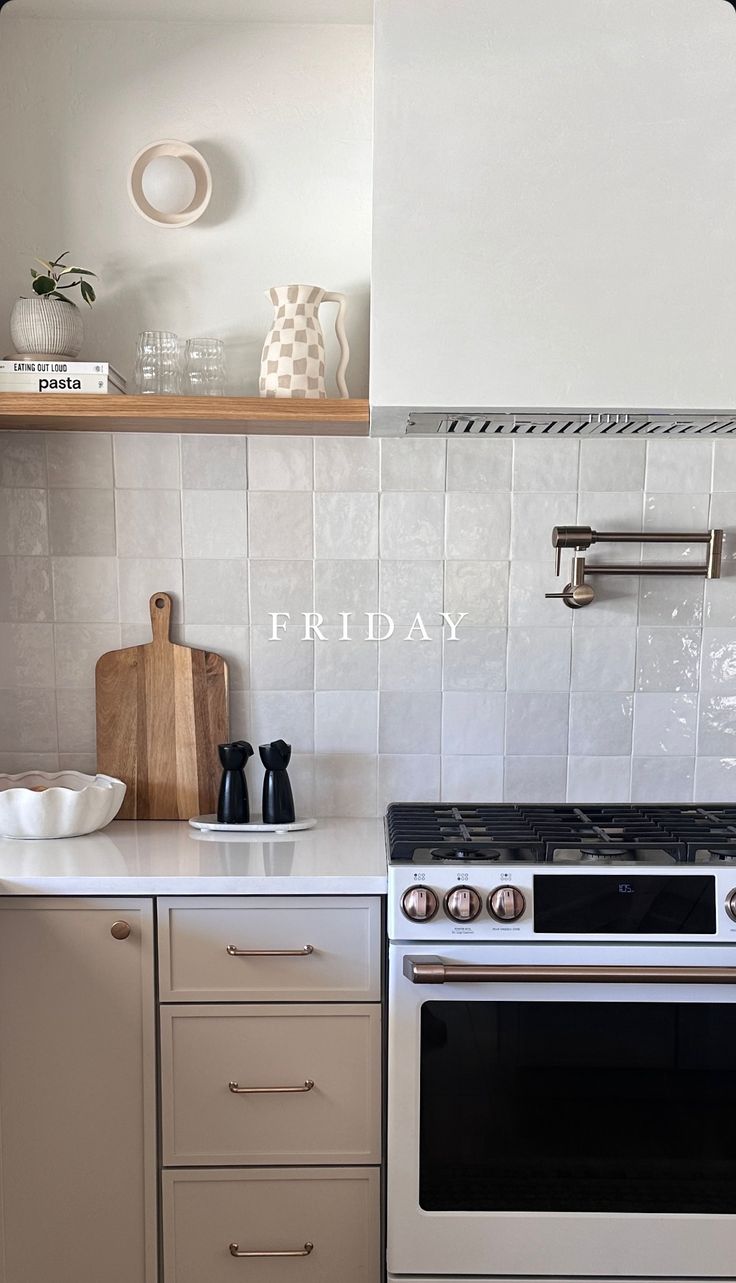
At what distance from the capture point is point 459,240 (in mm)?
1696

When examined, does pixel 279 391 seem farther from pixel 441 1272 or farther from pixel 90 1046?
pixel 441 1272

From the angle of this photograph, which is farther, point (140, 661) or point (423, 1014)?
point (140, 661)

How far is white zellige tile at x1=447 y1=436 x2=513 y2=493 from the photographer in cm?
214

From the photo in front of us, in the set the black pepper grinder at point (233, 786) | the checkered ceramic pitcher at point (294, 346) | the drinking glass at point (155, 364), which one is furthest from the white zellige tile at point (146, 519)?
the black pepper grinder at point (233, 786)

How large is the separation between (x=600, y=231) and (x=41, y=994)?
1.60 m

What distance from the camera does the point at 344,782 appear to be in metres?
2.19

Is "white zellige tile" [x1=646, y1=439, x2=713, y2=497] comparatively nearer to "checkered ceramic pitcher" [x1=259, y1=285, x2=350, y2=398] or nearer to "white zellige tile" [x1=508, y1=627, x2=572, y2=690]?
"white zellige tile" [x1=508, y1=627, x2=572, y2=690]

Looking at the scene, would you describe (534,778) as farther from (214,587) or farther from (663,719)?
(214,587)

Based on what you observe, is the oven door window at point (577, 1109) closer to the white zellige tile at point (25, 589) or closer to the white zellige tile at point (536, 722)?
the white zellige tile at point (536, 722)

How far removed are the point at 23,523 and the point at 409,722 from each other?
0.92 metres

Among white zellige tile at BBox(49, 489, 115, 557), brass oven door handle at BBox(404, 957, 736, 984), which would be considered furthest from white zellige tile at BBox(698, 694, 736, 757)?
white zellige tile at BBox(49, 489, 115, 557)

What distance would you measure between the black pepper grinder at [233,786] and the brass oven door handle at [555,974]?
0.57 metres

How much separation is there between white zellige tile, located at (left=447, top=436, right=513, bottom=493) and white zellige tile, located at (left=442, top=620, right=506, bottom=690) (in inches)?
12.1

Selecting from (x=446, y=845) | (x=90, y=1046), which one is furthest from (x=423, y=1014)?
(x=90, y=1046)
